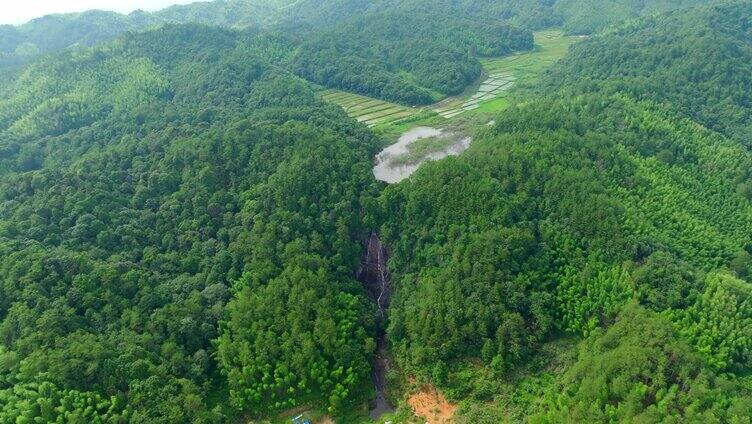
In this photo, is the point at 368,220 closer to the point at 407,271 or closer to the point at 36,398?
the point at 407,271

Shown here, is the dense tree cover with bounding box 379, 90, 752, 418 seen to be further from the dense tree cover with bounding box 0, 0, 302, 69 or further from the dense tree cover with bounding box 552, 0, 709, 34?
the dense tree cover with bounding box 0, 0, 302, 69

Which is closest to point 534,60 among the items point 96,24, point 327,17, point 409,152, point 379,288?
point 409,152

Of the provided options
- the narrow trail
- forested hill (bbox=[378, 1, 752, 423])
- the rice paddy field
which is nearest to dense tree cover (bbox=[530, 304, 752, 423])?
forested hill (bbox=[378, 1, 752, 423])

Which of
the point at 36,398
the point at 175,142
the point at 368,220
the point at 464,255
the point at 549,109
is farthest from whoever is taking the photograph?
the point at 549,109

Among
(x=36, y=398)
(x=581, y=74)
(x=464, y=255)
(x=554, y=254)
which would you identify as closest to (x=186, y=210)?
(x=36, y=398)

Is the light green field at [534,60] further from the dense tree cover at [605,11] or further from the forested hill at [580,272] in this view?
the forested hill at [580,272]

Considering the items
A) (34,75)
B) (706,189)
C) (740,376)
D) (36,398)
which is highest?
(34,75)

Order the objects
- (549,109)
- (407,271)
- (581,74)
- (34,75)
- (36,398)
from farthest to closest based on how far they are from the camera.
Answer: (34,75), (581,74), (549,109), (407,271), (36,398)

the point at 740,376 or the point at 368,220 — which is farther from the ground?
the point at 368,220
